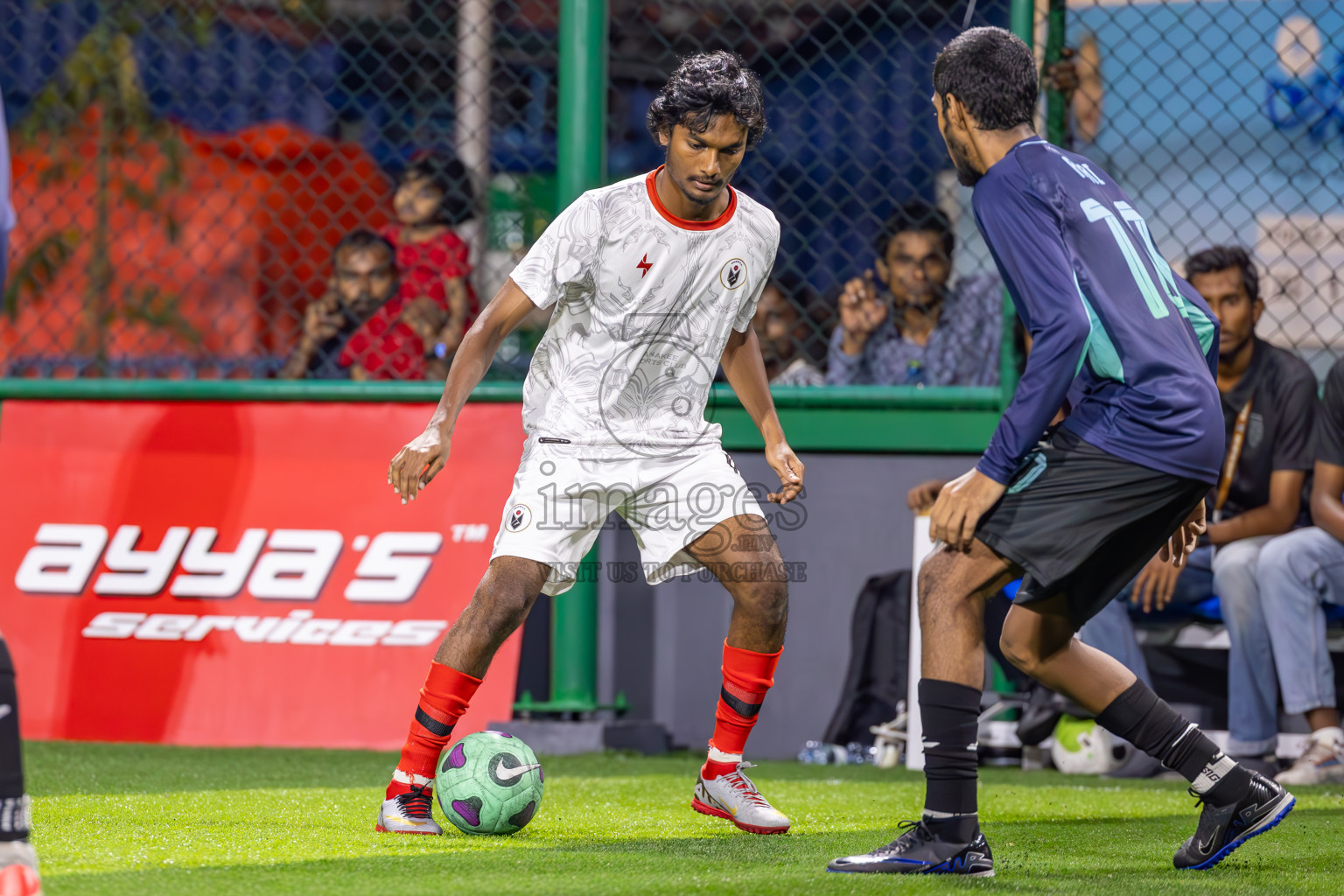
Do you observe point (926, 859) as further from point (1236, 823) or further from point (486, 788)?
point (486, 788)

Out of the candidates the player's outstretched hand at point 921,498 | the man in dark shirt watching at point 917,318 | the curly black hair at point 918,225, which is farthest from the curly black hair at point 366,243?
the player's outstretched hand at point 921,498

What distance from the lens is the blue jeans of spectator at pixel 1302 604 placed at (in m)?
5.09

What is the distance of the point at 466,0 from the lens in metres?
8.70

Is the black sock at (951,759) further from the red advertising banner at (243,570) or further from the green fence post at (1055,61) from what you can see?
the green fence post at (1055,61)

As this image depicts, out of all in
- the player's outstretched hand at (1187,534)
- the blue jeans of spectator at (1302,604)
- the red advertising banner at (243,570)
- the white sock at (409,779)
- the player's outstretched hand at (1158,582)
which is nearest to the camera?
the player's outstretched hand at (1187,534)

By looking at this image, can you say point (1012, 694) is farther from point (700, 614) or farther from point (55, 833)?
point (55, 833)

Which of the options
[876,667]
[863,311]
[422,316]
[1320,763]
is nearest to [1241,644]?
[1320,763]

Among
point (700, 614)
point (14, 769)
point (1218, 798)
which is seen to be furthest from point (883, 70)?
point (14, 769)

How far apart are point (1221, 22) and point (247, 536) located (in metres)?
4.92

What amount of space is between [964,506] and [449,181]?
14.7ft

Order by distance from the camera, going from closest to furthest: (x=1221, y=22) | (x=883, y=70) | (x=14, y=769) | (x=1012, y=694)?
(x=14, y=769), (x=1012, y=694), (x=1221, y=22), (x=883, y=70)

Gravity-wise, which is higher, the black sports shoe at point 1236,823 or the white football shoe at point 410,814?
the black sports shoe at point 1236,823

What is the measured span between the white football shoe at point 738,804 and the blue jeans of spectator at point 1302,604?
2.20 metres

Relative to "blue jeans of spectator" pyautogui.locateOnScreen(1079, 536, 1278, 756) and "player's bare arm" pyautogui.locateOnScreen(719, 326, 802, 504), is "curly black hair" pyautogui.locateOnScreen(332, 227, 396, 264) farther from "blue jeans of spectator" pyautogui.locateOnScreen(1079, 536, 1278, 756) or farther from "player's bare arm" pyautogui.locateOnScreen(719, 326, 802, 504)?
"blue jeans of spectator" pyautogui.locateOnScreen(1079, 536, 1278, 756)
